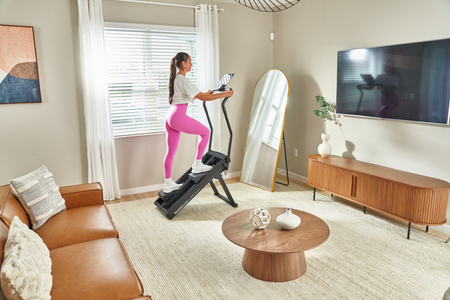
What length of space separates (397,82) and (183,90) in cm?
218

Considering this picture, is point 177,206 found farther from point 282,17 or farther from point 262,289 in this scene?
point 282,17

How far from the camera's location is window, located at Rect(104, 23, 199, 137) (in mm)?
3980

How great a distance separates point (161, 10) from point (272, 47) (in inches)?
71.2

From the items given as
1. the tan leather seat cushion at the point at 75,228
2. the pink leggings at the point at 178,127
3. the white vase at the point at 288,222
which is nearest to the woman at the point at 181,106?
the pink leggings at the point at 178,127

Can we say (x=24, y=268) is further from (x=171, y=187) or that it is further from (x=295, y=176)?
(x=295, y=176)

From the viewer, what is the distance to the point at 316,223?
8.22 feet

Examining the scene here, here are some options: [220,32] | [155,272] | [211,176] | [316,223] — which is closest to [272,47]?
[220,32]

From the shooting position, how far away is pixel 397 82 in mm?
3260

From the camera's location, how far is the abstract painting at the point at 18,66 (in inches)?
133

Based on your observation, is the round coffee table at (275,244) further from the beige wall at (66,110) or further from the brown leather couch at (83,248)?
the beige wall at (66,110)

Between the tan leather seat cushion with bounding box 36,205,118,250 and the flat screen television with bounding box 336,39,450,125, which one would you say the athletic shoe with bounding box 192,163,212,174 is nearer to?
the tan leather seat cushion with bounding box 36,205,118,250

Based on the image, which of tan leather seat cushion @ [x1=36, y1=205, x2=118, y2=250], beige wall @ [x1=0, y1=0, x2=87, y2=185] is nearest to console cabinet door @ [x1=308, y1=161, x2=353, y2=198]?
tan leather seat cushion @ [x1=36, y1=205, x2=118, y2=250]

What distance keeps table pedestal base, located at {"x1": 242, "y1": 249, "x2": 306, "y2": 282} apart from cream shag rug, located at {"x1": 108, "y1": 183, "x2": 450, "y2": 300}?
1.7 inches

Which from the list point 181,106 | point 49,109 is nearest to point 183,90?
point 181,106
